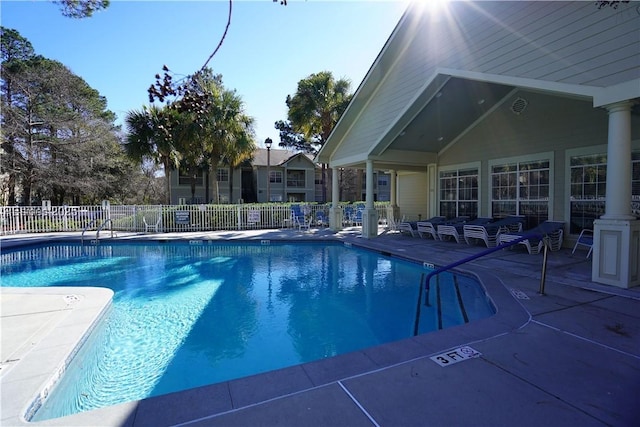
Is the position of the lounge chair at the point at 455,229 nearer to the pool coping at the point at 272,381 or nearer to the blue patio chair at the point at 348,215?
the blue patio chair at the point at 348,215

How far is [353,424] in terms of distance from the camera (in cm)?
215

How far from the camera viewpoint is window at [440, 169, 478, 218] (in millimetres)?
12445

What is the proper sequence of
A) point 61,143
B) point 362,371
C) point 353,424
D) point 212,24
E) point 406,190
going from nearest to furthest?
point 353,424
point 362,371
point 212,24
point 406,190
point 61,143

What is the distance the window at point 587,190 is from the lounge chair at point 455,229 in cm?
255

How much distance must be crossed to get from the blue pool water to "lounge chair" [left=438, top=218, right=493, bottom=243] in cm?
274

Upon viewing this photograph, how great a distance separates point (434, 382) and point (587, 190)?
9.32 m

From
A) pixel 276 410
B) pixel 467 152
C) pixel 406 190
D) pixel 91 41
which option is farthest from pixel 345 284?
pixel 406 190

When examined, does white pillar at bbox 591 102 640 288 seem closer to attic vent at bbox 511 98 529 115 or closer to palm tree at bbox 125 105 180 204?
attic vent at bbox 511 98 529 115

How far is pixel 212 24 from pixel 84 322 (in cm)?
429

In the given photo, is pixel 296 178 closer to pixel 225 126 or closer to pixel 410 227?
pixel 225 126

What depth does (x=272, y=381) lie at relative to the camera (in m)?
2.72

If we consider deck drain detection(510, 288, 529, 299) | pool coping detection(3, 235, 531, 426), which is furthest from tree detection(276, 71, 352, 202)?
pool coping detection(3, 235, 531, 426)

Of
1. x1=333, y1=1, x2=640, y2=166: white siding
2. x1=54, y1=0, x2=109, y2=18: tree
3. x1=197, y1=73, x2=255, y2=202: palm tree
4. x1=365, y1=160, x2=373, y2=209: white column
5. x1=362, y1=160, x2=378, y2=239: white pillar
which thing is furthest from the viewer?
x1=197, y1=73, x2=255, y2=202: palm tree

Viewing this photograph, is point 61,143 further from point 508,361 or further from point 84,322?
point 508,361
